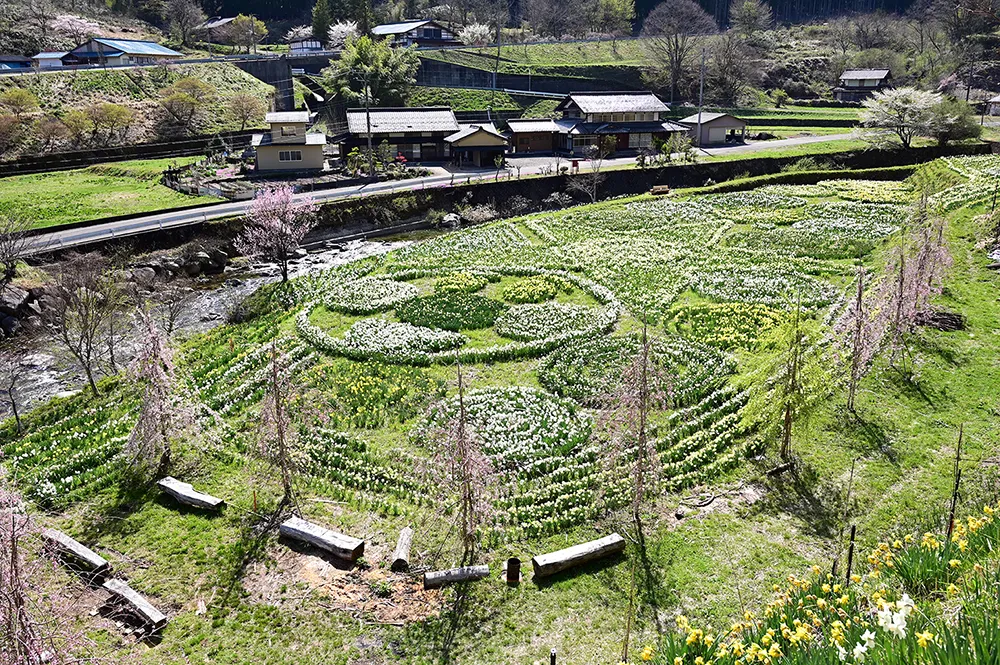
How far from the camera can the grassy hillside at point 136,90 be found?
202ft

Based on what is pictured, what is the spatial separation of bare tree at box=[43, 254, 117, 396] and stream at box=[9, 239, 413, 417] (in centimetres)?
81

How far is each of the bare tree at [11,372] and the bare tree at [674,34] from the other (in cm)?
7925

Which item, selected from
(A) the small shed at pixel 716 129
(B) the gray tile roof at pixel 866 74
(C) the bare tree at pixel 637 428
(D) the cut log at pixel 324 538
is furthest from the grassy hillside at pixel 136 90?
(B) the gray tile roof at pixel 866 74

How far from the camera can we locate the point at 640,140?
224 feet

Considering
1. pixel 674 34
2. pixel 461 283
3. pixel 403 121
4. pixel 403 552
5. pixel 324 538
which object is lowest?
pixel 403 552

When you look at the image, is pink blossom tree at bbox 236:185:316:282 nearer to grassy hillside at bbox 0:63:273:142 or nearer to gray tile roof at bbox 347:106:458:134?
gray tile roof at bbox 347:106:458:134

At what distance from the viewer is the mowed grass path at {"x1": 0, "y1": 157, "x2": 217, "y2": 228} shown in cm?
4106

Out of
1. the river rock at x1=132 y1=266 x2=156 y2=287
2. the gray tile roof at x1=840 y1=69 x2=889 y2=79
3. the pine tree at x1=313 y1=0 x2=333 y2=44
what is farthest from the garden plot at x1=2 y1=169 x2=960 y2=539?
the pine tree at x1=313 y1=0 x2=333 y2=44

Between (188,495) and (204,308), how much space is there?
17.9 m

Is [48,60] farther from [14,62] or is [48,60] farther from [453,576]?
[453,576]

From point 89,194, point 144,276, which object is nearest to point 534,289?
point 144,276

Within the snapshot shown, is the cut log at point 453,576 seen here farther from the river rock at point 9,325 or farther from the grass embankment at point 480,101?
the grass embankment at point 480,101

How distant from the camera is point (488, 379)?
2202cm

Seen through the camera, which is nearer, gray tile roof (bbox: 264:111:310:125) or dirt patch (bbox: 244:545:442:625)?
dirt patch (bbox: 244:545:442:625)
